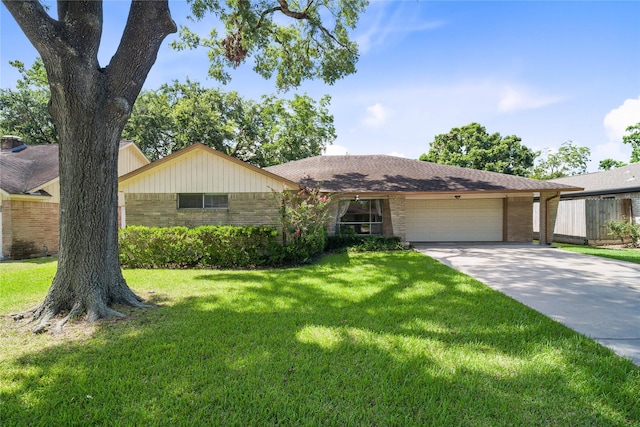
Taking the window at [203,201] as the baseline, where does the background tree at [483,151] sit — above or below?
above

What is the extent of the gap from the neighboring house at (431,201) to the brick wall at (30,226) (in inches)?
409

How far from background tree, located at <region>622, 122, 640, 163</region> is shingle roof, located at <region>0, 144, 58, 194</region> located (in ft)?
163

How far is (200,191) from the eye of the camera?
10.4m

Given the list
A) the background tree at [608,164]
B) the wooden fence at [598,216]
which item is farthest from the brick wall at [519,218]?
the background tree at [608,164]

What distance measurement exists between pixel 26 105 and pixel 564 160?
58.7 m

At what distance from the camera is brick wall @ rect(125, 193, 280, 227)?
420 inches

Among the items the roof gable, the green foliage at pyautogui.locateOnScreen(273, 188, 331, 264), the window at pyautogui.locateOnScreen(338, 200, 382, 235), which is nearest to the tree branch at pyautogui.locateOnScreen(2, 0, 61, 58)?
the roof gable

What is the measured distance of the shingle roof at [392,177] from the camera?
13273mm

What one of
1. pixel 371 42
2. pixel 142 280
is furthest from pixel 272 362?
pixel 371 42

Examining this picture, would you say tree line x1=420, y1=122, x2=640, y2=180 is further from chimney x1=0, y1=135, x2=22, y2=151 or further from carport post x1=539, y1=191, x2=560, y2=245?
chimney x1=0, y1=135, x2=22, y2=151

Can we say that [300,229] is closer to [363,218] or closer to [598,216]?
[363,218]

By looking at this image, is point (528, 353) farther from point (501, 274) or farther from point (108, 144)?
point (108, 144)

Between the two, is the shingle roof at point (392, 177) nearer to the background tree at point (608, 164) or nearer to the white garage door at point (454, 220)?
the white garage door at point (454, 220)

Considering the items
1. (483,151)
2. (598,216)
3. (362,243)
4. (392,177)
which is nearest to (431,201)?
(392,177)
